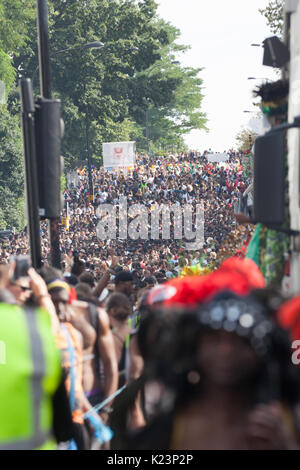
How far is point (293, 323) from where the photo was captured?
2729mm

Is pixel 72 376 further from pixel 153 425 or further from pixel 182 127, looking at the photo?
pixel 182 127

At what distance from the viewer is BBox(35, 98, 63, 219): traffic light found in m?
7.41

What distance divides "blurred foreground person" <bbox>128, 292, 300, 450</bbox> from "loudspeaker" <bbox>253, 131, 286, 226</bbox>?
2253mm

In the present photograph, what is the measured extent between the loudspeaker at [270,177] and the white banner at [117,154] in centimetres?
4146

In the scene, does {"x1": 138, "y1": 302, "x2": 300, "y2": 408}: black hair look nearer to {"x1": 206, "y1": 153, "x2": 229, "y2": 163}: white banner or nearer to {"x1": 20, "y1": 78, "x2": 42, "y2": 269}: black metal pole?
{"x1": 20, "y1": 78, "x2": 42, "y2": 269}: black metal pole

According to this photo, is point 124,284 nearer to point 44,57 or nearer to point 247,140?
point 44,57

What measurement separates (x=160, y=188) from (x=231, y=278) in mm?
38046

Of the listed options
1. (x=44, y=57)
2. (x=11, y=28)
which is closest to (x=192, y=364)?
(x=44, y=57)

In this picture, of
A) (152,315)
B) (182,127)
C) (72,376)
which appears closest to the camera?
(152,315)

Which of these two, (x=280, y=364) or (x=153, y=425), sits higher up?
(x=280, y=364)

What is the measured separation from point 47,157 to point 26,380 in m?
4.52

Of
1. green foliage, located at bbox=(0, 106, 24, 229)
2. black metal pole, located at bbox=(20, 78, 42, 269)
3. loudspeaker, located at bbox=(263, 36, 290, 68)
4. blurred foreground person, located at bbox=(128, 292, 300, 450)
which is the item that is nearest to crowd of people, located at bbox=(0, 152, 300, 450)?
blurred foreground person, located at bbox=(128, 292, 300, 450)

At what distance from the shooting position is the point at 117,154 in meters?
46.7

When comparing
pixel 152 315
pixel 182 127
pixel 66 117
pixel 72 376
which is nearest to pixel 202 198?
pixel 66 117
